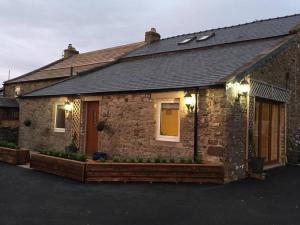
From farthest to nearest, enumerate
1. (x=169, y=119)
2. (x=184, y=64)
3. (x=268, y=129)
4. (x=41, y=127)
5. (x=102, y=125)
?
(x=41, y=127) → (x=184, y=64) → (x=102, y=125) → (x=268, y=129) → (x=169, y=119)

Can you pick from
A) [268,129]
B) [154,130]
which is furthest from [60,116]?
[268,129]

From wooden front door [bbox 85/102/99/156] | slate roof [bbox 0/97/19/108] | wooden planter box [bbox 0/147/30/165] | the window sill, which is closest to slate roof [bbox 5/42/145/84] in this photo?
slate roof [bbox 0/97/19/108]

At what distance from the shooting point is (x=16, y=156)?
1299 centimetres

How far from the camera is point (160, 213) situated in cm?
686

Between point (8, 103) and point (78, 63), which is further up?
point (78, 63)

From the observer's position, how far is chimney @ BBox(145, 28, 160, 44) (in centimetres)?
2255

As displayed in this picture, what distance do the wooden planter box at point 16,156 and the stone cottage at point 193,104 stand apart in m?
2.58

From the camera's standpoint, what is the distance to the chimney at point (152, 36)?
22547mm

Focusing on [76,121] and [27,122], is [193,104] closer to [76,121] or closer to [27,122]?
[76,121]

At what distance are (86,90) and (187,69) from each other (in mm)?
4638

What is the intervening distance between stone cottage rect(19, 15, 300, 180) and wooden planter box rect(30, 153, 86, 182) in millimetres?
3020

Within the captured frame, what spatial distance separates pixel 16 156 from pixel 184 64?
793cm

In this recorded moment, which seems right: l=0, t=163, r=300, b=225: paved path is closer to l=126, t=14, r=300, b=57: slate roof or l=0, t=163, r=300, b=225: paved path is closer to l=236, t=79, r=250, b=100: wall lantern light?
l=236, t=79, r=250, b=100: wall lantern light

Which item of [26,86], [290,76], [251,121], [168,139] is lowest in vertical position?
[168,139]
